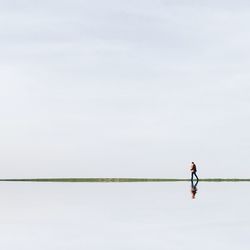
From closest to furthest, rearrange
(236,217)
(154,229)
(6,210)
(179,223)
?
(154,229), (179,223), (236,217), (6,210)

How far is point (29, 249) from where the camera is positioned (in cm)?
1505

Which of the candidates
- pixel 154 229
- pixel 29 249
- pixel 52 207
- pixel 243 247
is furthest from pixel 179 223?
pixel 52 207

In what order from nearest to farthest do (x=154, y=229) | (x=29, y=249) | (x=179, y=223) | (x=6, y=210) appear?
(x=29, y=249), (x=154, y=229), (x=179, y=223), (x=6, y=210)

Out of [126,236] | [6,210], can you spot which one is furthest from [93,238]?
[6,210]

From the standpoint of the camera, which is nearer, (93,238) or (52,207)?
(93,238)

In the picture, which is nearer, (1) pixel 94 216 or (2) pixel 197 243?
(2) pixel 197 243

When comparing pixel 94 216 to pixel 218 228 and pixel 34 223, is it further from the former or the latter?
pixel 218 228

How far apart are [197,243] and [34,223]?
22.2 ft

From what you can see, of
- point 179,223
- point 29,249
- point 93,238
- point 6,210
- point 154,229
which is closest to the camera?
point 29,249

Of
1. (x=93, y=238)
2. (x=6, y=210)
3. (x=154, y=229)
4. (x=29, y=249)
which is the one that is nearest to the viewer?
(x=29, y=249)

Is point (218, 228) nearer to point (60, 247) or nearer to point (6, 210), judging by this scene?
point (60, 247)

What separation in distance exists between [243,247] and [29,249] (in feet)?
17.9

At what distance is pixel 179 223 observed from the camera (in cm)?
1973

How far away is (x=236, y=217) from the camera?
21703mm
